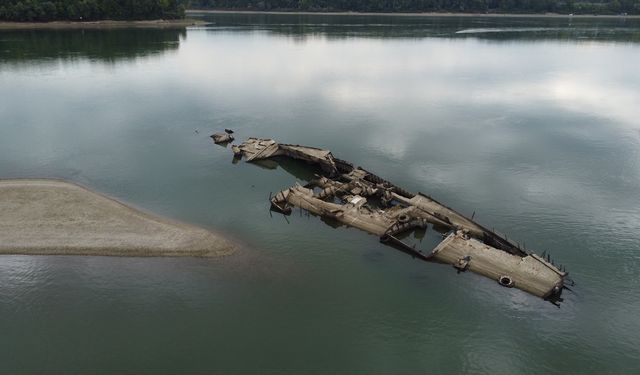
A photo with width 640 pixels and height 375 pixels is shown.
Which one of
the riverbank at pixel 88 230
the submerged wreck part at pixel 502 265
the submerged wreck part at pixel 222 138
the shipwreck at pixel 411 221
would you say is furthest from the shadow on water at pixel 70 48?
the submerged wreck part at pixel 502 265

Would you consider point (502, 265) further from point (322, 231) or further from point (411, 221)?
point (322, 231)

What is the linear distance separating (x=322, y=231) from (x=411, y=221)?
1068 cm

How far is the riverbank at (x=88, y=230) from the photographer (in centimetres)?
4844

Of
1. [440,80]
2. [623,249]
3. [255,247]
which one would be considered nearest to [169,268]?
[255,247]

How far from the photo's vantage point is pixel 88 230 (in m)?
51.2

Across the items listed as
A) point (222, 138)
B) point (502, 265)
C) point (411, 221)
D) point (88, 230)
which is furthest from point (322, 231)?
point (222, 138)

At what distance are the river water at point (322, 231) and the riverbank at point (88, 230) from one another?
5.22 ft

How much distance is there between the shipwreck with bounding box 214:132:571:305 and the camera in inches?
1735

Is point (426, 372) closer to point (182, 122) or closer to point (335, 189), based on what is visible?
point (335, 189)

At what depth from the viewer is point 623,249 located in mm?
50562

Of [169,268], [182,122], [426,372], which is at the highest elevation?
[182,122]

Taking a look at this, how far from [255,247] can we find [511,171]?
1695 inches

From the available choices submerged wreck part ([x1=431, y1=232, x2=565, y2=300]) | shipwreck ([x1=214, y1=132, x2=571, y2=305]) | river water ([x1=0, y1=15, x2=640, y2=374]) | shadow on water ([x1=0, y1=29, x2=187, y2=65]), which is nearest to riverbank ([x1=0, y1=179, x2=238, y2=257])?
river water ([x1=0, y1=15, x2=640, y2=374])

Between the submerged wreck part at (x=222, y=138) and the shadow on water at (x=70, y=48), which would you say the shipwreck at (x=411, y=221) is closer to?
the submerged wreck part at (x=222, y=138)
